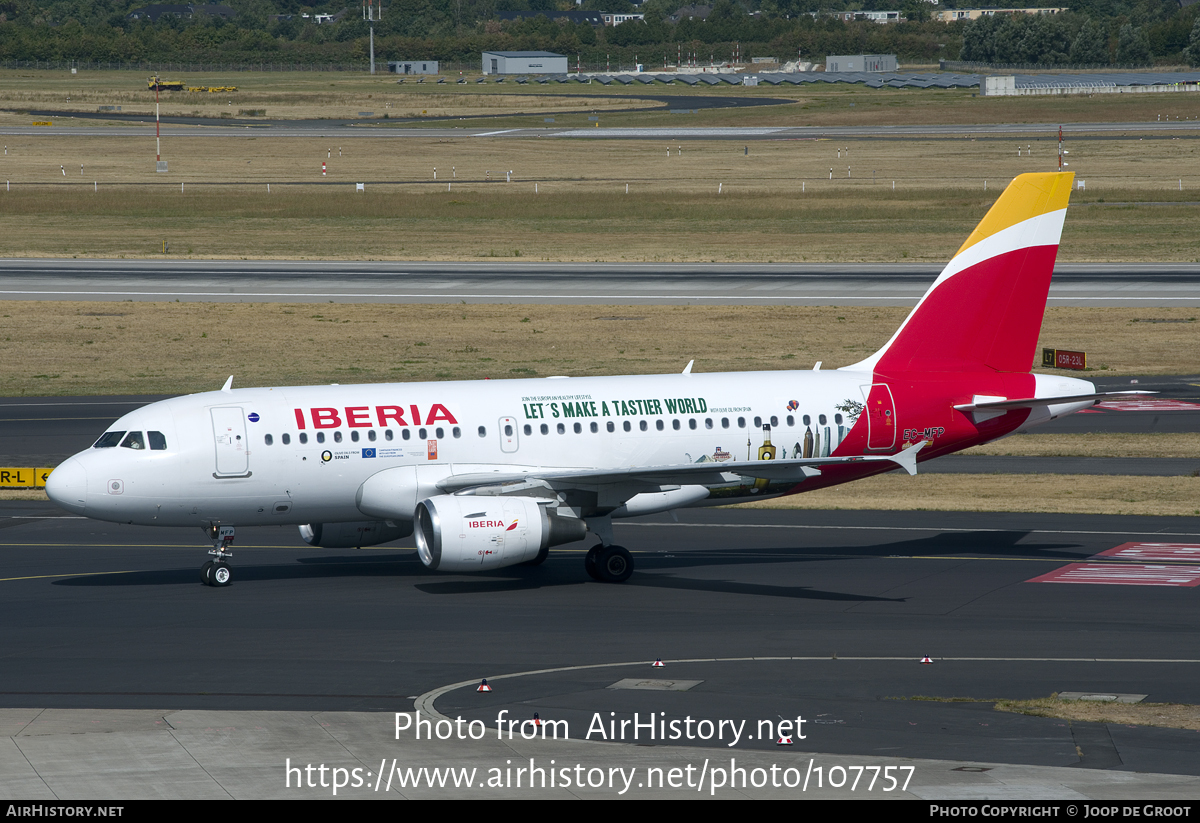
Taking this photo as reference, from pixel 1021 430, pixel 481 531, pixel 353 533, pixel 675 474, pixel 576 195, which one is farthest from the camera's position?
pixel 576 195

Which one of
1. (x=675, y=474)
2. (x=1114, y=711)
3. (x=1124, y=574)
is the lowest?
(x=1124, y=574)

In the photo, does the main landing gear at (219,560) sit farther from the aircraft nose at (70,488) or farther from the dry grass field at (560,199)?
the dry grass field at (560,199)

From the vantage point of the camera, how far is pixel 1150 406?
178ft

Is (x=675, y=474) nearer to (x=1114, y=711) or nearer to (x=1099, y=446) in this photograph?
(x=1114, y=711)

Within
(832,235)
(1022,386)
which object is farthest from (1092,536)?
(832,235)

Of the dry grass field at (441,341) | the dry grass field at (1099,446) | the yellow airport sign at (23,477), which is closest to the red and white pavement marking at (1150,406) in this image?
the dry grass field at (1099,446)

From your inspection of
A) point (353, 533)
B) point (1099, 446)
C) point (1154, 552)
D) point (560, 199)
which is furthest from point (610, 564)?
point (560, 199)

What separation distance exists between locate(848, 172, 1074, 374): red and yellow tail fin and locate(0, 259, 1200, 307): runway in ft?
127

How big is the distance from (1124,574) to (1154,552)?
2.68 metres

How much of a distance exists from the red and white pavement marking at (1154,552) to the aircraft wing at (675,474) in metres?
6.63

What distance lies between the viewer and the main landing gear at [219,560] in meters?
31.8

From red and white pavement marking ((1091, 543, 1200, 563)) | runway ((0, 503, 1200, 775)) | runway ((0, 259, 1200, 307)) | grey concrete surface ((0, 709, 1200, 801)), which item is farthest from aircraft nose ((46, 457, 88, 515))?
runway ((0, 259, 1200, 307))

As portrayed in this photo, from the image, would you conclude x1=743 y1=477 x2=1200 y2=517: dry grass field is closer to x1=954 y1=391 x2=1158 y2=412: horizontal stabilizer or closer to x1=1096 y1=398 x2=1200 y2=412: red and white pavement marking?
x1=954 y1=391 x2=1158 y2=412: horizontal stabilizer

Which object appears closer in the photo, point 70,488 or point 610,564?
point 70,488
